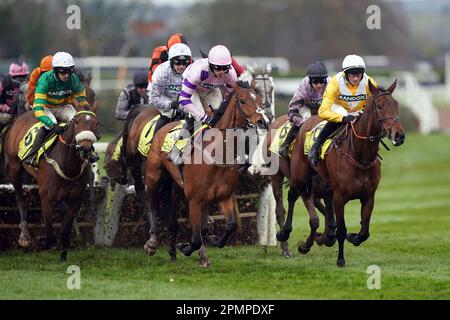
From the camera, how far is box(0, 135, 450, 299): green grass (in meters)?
10.6

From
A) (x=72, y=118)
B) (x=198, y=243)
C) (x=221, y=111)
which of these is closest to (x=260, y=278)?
(x=198, y=243)

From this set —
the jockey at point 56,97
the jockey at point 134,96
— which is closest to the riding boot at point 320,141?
the jockey at point 56,97

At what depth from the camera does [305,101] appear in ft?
46.3

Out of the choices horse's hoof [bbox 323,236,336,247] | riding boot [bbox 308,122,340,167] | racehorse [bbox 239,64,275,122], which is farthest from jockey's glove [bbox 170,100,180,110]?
horse's hoof [bbox 323,236,336,247]

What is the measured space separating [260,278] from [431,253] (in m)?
3.30

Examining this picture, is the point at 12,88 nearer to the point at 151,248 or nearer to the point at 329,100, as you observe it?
the point at 151,248

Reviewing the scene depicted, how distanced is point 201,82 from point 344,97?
1677 mm

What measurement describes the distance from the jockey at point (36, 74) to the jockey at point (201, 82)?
7.14 ft

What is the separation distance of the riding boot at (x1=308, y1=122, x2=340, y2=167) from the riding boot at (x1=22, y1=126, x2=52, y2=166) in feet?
10.6

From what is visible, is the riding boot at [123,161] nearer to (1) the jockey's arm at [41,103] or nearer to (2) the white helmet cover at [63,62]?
(1) the jockey's arm at [41,103]

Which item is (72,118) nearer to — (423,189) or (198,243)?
(198,243)

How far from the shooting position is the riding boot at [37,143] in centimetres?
1341

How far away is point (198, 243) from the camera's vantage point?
12.2 metres

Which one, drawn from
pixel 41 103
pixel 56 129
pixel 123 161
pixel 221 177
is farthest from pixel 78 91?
pixel 221 177
